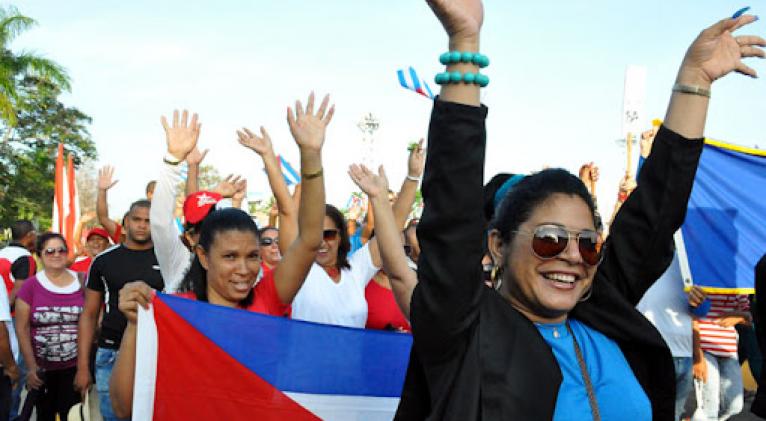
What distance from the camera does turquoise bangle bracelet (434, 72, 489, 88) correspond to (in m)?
1.74

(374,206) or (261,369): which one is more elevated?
(374,206)

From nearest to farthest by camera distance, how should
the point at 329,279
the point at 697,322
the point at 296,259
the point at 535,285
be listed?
the point at 535,285, the point at 296,259, the point at 329,279, the point at 697,322

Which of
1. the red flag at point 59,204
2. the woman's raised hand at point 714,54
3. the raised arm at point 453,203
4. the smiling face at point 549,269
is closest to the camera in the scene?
→ the raised arm at point 453,203

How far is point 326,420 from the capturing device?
Result: 3.58m

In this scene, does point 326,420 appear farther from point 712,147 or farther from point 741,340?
point 741,340

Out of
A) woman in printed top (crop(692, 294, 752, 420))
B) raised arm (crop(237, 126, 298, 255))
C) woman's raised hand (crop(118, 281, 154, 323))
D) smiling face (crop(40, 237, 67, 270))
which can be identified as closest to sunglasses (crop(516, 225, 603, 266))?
woman's raised hand (crop(118, 281, 154, 323))

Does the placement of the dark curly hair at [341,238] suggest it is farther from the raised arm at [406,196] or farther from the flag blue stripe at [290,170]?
the flag blue stripe at [290,170]

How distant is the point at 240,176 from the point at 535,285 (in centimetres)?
474

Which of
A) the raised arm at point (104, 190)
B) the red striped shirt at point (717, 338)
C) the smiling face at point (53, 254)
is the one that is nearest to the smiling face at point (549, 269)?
the red striped shirt at point (717, 338)

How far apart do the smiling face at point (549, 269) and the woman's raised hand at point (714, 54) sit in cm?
54

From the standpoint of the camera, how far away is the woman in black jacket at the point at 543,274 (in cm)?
172

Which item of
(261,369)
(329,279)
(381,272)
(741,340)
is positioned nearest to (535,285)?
(261,369)

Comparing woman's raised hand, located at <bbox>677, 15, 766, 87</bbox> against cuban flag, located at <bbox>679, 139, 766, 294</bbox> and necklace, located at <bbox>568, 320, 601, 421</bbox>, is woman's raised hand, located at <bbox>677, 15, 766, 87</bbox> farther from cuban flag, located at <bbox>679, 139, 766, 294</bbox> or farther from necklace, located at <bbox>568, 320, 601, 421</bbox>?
cuban flag, located at <bbox>679, 139, 766, 294</bbox>

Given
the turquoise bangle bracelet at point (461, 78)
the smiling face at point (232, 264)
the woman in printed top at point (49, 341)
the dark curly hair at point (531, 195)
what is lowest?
the woman in printed top at point (49, 341)
